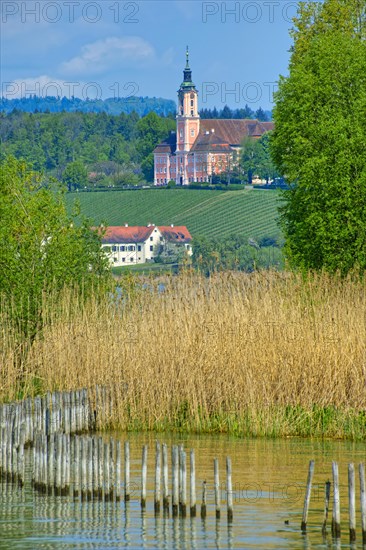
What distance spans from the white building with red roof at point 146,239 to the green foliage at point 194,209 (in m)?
2.29

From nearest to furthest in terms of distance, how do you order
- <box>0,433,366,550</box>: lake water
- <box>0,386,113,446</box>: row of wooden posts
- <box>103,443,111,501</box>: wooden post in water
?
1. <box>0,433,366,550</box>: lake water
2. <box>103,443,111,501</box>: wooden post in water
3. <box>0,386,113,446</box>: row of wooden posts

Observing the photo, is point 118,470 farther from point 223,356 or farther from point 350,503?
point 223,356

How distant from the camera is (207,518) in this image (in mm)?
14898

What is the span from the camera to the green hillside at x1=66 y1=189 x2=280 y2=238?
15938cm

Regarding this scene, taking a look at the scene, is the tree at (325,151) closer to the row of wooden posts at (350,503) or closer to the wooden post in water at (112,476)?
the wooden post in water at (112,476)

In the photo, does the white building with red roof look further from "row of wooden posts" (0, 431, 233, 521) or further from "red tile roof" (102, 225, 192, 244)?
"row of wooden posts" (0, 431, 233, 521)

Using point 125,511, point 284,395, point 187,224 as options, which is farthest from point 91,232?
point 187,224

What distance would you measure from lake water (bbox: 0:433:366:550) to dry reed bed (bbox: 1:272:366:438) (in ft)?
6.03

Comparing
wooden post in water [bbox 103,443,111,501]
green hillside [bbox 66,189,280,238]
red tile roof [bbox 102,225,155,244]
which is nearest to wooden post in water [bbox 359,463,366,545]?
wooden post in water [bbox 103,443,111,501]

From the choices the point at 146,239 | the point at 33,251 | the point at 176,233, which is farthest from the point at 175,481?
the point at 176,233

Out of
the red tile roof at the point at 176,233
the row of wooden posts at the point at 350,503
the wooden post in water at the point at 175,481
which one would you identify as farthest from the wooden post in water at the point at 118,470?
Result: the red tile roof at the point at 176,233

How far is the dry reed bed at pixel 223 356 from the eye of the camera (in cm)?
2108

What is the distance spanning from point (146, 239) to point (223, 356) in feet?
458

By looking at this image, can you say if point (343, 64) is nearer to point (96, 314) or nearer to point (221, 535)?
point (96, 314)
